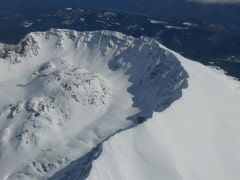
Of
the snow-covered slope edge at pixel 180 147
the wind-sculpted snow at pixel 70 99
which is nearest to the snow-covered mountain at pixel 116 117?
the snow-covered slope edge at pixel 180 147

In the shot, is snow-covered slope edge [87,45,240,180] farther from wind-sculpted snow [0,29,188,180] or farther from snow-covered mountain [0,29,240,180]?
wind-sculpted snow [0,29,188,180]

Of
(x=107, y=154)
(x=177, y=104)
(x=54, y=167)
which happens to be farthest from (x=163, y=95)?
(x=107, y=154)

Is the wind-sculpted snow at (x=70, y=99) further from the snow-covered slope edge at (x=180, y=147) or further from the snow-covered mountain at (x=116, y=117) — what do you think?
the snow-covered slope edge at (x=180, y=147)

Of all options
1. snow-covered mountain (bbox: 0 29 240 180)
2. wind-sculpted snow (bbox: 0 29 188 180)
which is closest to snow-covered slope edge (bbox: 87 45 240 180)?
snow-covered mountain (bbox: 0 29 240 180)

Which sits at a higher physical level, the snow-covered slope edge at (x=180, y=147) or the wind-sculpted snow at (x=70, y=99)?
the snow-covered slope edge at (x=180, y=147)

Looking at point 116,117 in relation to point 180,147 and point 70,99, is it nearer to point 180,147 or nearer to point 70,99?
point 70,99

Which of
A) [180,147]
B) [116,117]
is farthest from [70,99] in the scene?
[180,147]
